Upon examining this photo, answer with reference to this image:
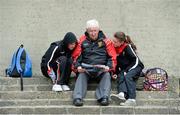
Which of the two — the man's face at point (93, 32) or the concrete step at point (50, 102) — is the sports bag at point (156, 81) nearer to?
the concrete step at point (50, 102)

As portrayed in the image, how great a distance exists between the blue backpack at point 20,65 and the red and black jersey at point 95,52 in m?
0.84

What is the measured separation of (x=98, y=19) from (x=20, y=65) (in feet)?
5.13

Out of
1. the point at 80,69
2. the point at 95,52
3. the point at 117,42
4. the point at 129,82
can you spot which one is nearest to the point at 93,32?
the point at 95,52

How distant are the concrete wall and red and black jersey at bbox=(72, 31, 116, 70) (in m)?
1.10

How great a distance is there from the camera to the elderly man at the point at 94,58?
22.7ft

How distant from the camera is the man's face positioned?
705cm

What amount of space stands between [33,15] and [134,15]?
165 cm

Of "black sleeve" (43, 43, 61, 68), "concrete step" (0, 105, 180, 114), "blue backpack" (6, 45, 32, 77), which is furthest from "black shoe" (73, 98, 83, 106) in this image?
"blue backpack" (6, 45, 32, 77)

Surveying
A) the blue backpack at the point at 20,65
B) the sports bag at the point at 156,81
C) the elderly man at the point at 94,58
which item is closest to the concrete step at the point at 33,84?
the blue backpack at the point at 20,65

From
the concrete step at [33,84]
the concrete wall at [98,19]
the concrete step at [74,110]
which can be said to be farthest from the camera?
the concrete wall at [98,19]

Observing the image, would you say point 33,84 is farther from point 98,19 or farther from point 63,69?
point 98,19

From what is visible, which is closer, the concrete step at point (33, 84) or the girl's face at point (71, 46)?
the girl's face at point (71, 46)

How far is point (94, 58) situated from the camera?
712 centimetres

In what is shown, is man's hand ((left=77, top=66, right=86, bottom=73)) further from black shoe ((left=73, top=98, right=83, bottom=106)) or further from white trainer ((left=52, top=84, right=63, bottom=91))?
black shoe ((left=73, top=98, right=83, bottom=106))
